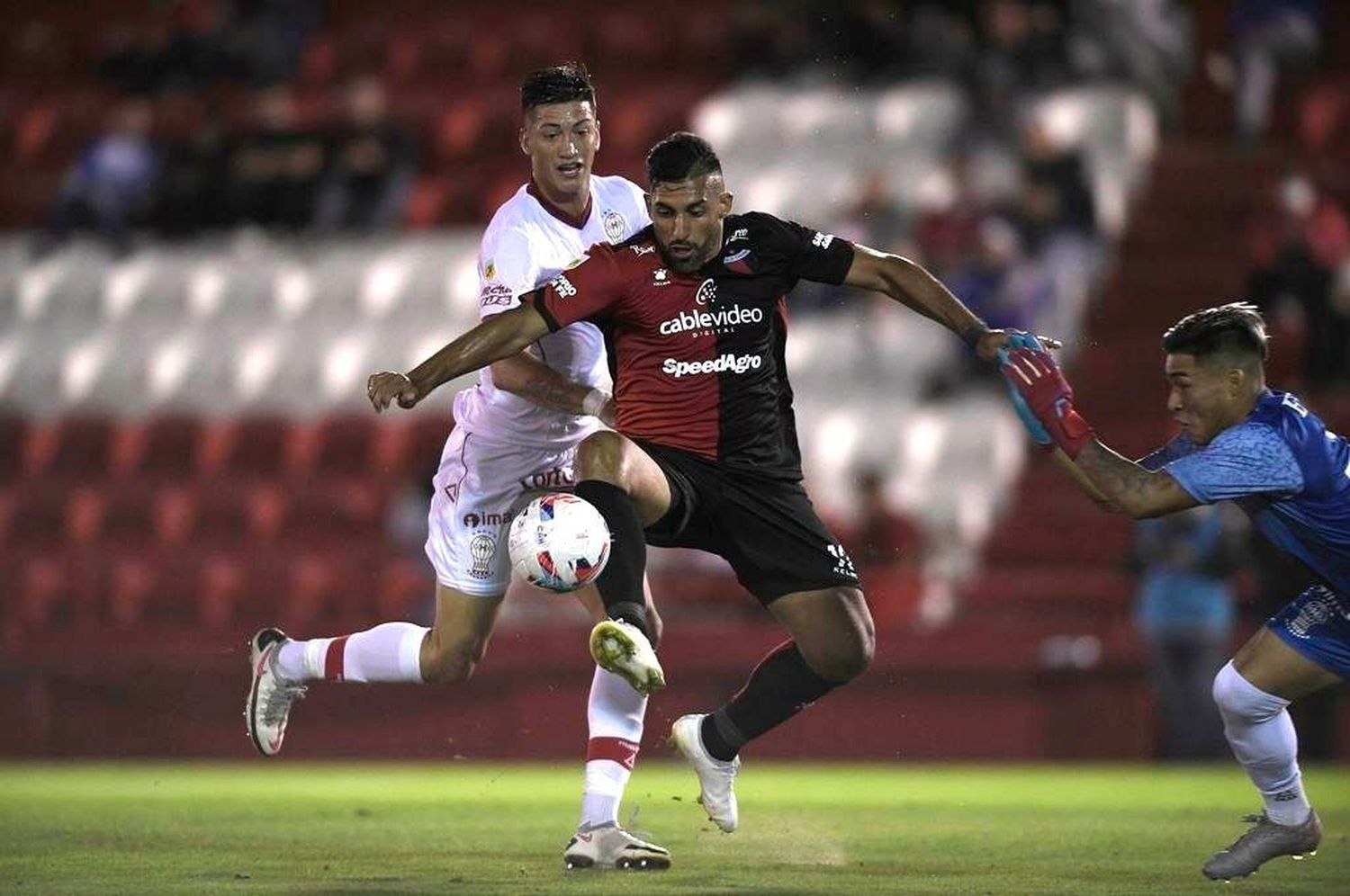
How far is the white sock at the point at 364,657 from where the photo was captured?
808 centimetres

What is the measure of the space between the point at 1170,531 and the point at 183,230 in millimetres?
8913

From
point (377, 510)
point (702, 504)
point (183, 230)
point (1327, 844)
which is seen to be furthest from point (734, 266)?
point (183, 230)

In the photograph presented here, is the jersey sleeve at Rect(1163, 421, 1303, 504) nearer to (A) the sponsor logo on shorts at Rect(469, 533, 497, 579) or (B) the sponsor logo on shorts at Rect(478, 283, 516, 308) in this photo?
(B) the sponsor logo on shorts at Rect(478, 283, 516, 308)

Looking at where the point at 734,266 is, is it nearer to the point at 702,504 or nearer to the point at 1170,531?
the point at 702,504

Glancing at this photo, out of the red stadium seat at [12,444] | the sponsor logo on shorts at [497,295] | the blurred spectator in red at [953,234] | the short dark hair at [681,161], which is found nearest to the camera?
the short dark hair at [681,161]

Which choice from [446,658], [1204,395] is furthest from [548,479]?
[1204,395]

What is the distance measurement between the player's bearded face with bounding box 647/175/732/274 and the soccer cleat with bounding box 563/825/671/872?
6.03 ft

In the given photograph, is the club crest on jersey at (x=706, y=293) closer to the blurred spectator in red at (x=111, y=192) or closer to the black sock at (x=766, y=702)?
the black sock at (x=766, y=702)

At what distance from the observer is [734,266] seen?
23.8 ft

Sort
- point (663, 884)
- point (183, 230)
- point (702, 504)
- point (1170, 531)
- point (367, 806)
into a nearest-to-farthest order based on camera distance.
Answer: point (663, 884) → point (702, 504) → point (367, 806) → point (1170, 531) → point (183, 230)

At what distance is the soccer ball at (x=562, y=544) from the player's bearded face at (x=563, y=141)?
4.66ft

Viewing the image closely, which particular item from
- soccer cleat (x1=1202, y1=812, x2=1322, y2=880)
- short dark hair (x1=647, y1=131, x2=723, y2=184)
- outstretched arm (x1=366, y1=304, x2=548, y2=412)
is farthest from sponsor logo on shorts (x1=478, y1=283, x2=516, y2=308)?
soccer cleat (x1=1202, y1=812, x2=1322, y2=880)

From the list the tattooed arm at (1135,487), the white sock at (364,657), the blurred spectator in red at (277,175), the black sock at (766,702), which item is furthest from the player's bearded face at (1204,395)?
the blurred spectator in red at (277,175)

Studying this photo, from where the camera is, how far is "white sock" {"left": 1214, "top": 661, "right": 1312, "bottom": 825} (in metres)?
7.06
